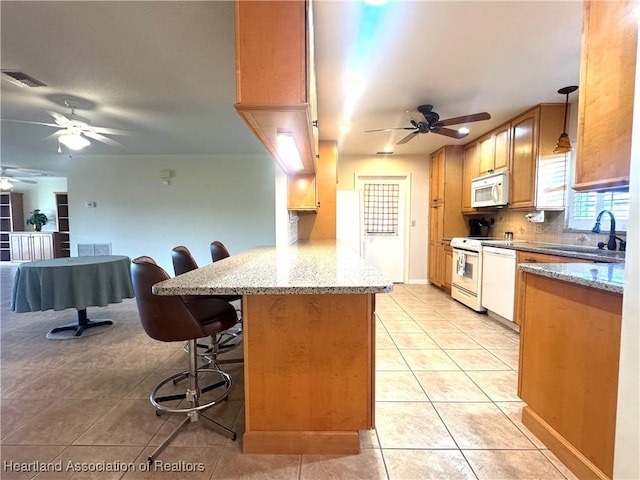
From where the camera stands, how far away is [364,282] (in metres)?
1.25

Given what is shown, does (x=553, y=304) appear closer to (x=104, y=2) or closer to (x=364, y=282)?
(x=364, y=282)

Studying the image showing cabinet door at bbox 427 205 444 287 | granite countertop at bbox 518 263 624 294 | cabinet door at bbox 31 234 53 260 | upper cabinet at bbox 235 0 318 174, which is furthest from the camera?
cabinet door at bbox 31 234 53 260

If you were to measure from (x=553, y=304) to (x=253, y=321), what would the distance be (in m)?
1.48

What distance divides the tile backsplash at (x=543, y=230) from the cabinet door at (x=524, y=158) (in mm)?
341

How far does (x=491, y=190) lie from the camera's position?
371 centimetres

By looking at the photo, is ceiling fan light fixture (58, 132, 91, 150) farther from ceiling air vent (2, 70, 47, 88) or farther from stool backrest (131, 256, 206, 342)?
stool backrest (131, 256, 206, 342)

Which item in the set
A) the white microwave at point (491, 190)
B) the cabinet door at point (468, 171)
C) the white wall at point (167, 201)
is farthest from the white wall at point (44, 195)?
the white microwave at point (491, 190)

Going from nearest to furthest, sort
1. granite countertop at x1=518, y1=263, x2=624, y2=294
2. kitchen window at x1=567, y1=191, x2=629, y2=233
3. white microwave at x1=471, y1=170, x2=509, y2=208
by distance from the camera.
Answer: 1. granite countertop at x1=518, y1=263, x2=624, y2=294
2. kitchen window at x1=567, y1=191, x2=629, y2=233
3. white microwave at x1=471, y1=170, x2=509, y2=208

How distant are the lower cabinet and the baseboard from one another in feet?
33.0

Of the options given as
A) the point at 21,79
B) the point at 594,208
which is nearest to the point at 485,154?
the point at 594,208

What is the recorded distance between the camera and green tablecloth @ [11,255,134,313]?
Answer: 2752mm

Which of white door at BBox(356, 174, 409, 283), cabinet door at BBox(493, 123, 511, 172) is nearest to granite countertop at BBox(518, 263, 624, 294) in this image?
cabinet door at BBox(493, 123, 511, 172)

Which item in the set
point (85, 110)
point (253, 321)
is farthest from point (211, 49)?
point (85, 110)

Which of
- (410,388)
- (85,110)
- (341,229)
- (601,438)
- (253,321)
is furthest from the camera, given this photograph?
(341,229)
